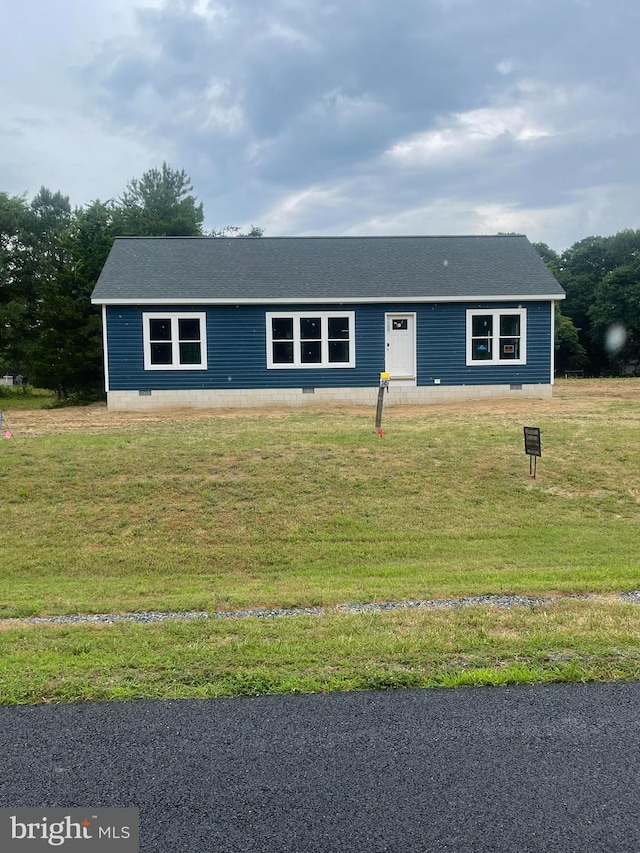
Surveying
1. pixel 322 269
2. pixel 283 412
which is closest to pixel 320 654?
pixel 283 412

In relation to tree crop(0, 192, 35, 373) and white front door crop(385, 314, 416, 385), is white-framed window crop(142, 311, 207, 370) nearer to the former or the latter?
white front door crop(385, 314, 416, 385)

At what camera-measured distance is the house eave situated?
1889 cm

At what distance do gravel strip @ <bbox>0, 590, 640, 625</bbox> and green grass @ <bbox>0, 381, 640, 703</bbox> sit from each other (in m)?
0.20

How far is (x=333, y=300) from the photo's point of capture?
1945 cm

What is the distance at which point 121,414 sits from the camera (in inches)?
713

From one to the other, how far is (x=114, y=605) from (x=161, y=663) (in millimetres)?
2097

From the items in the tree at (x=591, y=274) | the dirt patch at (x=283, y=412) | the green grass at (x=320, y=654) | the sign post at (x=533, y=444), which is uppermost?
the tree at (x=591, y=274)

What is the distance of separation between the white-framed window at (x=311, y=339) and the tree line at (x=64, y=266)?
723 centimetres

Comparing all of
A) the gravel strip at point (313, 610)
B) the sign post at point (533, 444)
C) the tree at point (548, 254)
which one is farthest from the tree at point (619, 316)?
the gravel strip at point (313, 610)

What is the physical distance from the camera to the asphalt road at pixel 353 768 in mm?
2752

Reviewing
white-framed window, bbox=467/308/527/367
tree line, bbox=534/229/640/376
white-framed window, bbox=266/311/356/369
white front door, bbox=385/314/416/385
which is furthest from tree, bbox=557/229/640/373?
white-framed window, bbox=266/311/356/369

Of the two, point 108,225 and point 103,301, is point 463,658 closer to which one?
point 103,301

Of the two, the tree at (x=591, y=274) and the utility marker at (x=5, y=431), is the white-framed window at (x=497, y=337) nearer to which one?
the utility marker at (x=5, y=431)

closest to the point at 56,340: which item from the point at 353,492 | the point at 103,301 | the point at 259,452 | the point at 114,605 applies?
the point at 103,301
